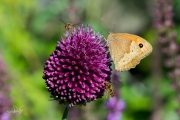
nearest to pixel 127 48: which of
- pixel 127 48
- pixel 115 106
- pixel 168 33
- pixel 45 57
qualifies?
pixel 127 48

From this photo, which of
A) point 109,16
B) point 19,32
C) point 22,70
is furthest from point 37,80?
point 109,16

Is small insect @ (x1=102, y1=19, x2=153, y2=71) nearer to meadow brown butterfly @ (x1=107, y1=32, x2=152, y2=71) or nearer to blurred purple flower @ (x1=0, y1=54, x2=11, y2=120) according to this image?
meadow brown butterfly @ (x1=107, y1=32, x2=152, y2=71)

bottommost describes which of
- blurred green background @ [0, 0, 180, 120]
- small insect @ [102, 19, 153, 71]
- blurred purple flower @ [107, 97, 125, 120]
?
blurred purple flower @ [107, 97, 125, 120]

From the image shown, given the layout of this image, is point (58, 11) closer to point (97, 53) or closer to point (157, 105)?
point (157, 105)

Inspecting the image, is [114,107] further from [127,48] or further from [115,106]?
[127,48]

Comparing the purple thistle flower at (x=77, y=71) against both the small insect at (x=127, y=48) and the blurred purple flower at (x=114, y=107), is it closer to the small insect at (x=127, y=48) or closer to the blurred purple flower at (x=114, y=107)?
the small insect at (x=127, y=48)

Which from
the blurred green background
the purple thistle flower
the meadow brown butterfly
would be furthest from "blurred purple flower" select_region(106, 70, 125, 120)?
the blurred green background
